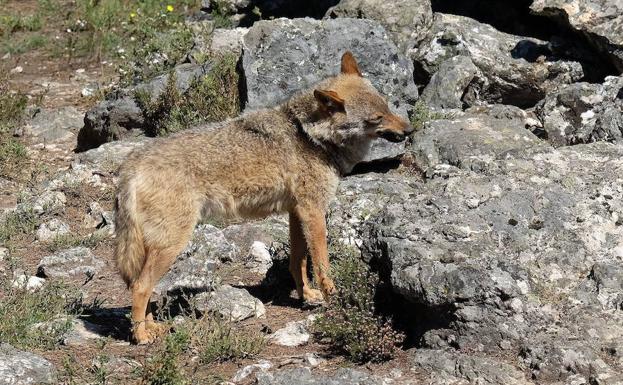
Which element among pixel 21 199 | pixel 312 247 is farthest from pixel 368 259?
pixel 21 199

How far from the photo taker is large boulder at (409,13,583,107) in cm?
1172

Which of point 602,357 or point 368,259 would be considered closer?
point 602,357

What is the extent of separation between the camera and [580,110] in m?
10.6

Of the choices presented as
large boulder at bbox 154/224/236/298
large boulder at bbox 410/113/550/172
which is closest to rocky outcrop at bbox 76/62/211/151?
large boulder at bbox 410/113/550/172

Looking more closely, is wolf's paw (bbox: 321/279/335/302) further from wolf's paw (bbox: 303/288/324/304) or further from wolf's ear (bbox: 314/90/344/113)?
wolf's ear (bbox: 314/90/344/113)

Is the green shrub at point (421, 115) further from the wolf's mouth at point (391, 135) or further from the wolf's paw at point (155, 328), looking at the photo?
the wolf's paw at point (155, 328)

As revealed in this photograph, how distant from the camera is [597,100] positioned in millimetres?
10586

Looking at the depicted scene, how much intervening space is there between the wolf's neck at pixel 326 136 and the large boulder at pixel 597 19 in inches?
180

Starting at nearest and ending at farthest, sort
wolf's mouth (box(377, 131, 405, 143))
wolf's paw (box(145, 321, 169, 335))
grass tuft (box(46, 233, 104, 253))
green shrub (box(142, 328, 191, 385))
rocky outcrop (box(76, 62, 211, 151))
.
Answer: green shrub (box(142, 328, 191, 385)) < wolf's paw (box(145, 321, 169, 335)) < wolf's mouth (box(377, 131, 405, 143)) < grass tuft (box(46, 233, 104, 253)) < rocky outcrop (box(76, 62, 211, 151))

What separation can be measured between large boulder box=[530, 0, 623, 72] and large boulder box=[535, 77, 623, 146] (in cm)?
63

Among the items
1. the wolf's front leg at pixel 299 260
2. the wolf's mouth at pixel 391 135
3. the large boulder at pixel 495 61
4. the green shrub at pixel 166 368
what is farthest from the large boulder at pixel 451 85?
the green shrub at pixel 166 368

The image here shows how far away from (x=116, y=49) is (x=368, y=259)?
1022 cm

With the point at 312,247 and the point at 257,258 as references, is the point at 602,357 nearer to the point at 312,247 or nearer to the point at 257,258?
the point at 312,247

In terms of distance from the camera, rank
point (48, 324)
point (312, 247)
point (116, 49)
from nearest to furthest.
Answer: point (48, 324)
point (312, 247)
point (116, 49)
